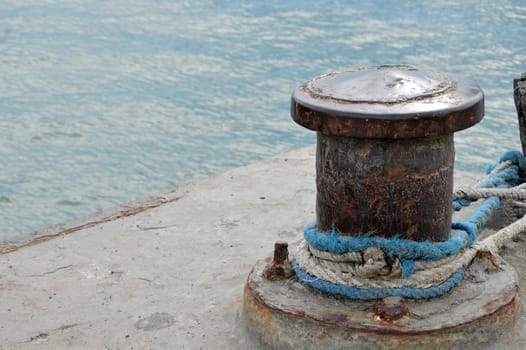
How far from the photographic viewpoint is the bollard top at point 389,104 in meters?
2.09

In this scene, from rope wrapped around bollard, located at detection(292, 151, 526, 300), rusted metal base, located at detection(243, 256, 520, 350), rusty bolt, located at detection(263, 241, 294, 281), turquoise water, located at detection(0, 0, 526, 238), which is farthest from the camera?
turquoise water, located at detection(0, 0, 526, 238)

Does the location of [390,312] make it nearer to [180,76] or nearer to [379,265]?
[379,265]

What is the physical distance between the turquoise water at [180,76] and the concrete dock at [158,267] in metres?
1.51

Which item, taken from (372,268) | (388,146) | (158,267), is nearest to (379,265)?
(372,268)

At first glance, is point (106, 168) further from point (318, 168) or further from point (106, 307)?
point (318, 168)

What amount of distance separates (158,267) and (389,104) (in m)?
1.13

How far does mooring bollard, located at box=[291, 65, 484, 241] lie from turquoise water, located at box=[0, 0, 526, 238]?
2790 mm

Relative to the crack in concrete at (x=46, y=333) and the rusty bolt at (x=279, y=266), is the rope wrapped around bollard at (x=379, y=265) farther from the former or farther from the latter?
the crack in concrete at (x=46, y=333)

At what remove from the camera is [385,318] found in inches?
83.4

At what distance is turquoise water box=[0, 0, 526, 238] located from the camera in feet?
17.6

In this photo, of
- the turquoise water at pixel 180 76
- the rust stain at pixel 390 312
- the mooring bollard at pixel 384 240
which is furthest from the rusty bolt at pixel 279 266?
the turquoise water at pixel 180 76

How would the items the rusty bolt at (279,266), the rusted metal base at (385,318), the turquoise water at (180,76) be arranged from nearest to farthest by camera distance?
1. the rusted metal base at (385,318)
2. the rusty bolt at (279,266)
3. the turquoise water at (180,76)

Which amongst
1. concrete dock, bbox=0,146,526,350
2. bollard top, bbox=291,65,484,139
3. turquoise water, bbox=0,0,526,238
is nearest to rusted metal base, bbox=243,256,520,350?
concrete dock, bbox=0,146,526,350

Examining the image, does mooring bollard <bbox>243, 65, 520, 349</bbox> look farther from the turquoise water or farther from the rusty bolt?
the turquoise water
